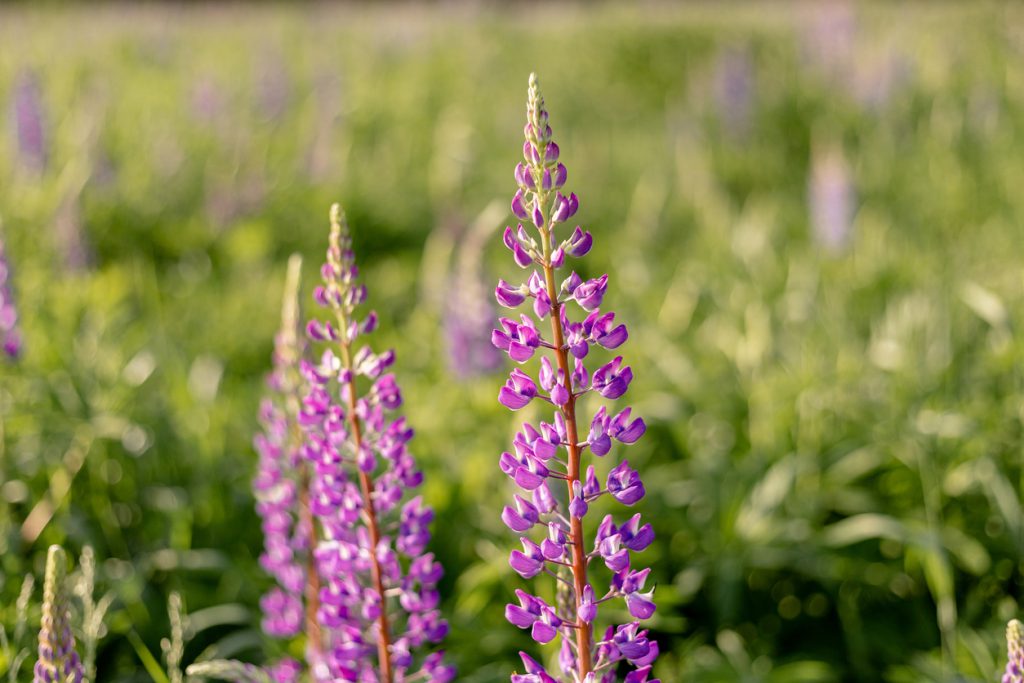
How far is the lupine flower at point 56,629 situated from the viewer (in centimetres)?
171

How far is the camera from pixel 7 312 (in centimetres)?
278

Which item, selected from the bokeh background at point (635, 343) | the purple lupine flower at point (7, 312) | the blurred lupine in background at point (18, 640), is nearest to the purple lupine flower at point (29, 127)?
the bokeh background at point (635, 343)

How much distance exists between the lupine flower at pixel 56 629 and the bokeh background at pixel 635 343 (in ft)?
2.62

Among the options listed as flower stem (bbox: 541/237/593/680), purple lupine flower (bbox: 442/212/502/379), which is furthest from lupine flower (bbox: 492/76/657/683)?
purple lupine flower (bbox: 442/212/502/379)

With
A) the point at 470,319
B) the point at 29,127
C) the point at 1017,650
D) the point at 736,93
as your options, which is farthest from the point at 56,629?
the point at 736,93

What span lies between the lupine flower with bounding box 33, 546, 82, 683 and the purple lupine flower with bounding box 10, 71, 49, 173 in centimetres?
468

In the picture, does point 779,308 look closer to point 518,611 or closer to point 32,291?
point 32,291

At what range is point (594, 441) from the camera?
160 centimetres

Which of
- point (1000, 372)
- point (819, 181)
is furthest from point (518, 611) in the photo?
point (819, 181)

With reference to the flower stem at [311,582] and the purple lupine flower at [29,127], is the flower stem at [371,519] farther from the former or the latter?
the purple lupine flower at [29,127]

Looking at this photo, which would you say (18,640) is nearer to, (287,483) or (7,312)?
(287,483)

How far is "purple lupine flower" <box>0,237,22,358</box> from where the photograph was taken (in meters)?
2.71

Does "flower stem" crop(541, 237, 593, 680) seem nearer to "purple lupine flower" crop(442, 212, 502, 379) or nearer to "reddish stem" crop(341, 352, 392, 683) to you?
"reddish stem" crop(341, 352, 392, 683)

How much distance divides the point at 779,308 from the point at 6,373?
340 centimetres
